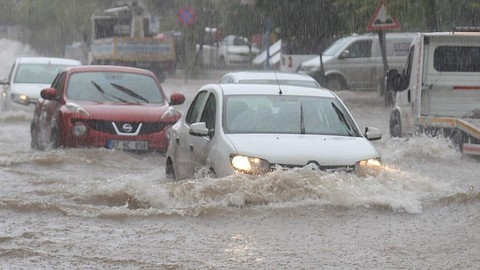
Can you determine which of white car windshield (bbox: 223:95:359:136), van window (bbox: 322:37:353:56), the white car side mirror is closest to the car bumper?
white car windshield (bbox: 223:95:359:136)

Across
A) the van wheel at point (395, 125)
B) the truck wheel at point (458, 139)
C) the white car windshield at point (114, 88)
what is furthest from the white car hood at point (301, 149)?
the van wheel at point (395, 125)

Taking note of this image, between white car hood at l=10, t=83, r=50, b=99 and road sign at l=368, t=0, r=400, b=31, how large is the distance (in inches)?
276

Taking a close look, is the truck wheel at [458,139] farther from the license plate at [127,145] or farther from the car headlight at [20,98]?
the car headlight at [20,98]

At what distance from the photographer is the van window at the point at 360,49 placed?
32.1 m

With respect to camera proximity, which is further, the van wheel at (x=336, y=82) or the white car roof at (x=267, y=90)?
the van wheel at (x=336, y=82)

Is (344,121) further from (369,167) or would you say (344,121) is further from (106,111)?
(106,111)

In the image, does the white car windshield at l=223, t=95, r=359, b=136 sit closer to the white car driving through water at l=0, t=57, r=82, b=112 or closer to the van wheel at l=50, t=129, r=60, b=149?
the van wheel at l=50, t=129, r=60, b=149

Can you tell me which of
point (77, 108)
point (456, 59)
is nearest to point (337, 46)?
point (456, 59)

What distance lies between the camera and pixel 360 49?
32281mm

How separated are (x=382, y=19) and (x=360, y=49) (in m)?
7.87

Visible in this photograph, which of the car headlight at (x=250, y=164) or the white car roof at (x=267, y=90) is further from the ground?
the white car roof at (x=267, y=90)

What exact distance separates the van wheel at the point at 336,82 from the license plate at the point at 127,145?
17345 mm

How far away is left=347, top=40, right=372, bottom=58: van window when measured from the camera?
32094 mm

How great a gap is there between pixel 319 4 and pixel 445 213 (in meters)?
21.5
